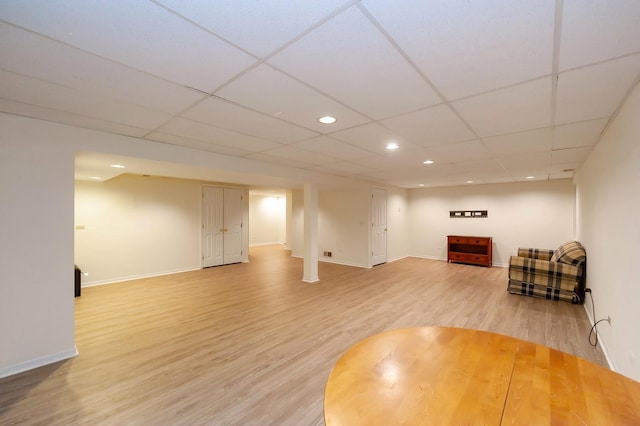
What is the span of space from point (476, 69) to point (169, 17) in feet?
5.69

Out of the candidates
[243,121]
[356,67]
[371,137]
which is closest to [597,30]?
[356,67]

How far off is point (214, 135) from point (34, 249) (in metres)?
2.02

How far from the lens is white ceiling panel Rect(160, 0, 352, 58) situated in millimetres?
1171

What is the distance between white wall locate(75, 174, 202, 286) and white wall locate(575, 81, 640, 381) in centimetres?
735

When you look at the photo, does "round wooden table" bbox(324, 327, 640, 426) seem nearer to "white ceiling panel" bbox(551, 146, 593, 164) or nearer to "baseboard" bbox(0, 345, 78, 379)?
"baseboard" bbox(0, 345, 78, 379)

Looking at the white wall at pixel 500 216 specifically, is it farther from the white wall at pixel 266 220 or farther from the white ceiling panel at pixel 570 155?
the white wall at pixel 266 220

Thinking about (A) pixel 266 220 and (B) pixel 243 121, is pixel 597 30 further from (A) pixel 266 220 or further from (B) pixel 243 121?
(A) pixel 266 220

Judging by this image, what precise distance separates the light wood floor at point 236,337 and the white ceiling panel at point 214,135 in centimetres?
235

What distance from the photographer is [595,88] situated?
191 cm

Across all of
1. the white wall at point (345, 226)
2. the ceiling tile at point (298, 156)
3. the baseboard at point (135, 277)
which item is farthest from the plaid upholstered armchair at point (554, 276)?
the baseboard at point (135, 277)

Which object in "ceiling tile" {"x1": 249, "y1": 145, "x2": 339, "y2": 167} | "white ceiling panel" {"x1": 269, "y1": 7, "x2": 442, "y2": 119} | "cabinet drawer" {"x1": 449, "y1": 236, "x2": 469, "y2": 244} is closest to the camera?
"white ceiling panel" {"x1": 269, "y1": 7, "x2": 442, "y2": 119}

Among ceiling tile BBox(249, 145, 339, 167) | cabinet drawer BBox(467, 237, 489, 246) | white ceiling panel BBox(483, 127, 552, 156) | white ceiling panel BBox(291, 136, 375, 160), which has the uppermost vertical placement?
white ceiling panel BBox(483, 127, 552, 156)

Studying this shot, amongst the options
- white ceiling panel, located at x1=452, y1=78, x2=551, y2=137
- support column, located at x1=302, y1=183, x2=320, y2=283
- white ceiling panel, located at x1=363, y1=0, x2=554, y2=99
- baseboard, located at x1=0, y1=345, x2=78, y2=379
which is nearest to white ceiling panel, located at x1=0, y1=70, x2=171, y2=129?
white ceiling panel, located at x1=363, y1=0, x2=554, y2=99

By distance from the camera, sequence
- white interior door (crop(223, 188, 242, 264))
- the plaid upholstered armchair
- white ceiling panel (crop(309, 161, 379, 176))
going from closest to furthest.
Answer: the plaid upholstered armchair
white ceiling panel (crop(309, 161, 379, 176))
white interior door (crop(223, 188, 242, 264))
